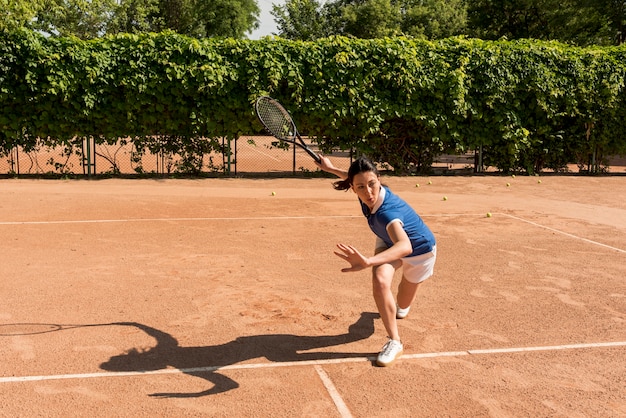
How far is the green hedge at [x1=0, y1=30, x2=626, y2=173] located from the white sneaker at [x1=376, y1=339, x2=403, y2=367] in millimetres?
11810

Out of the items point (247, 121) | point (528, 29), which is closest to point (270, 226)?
point (247, 121)

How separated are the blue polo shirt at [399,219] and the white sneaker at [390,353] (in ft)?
Result: 2.28

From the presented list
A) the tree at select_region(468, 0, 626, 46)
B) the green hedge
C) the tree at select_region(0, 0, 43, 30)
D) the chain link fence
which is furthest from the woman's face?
the tree at select_region(468, 0, 626, 46)

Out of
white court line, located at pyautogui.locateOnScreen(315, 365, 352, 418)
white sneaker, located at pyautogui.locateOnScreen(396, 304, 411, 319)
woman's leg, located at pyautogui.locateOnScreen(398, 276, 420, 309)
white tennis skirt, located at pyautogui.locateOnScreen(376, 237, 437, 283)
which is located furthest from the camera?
white sneaker, located at pyautogui.locateOnScreen(396, 304, 411, 319)

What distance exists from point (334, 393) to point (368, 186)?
1414mm

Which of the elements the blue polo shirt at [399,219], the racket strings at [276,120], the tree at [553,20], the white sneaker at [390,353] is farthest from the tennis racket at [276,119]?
the tree at [553,20]

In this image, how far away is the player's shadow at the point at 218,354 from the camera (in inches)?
154

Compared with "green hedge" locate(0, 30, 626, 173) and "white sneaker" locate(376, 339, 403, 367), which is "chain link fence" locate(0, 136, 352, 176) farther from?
"white sneaker" locate(376, 339, 403, 367)

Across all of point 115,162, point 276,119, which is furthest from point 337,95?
point 276,119

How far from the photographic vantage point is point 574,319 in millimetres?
5078

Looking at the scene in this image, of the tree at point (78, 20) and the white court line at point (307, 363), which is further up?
the tree at point (78, 20)

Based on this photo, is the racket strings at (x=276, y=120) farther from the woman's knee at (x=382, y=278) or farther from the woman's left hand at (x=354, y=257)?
the woman's left hand at (x=354, y=257)

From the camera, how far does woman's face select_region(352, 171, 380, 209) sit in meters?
4.09

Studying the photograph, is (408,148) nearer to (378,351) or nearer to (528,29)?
(378,351)
